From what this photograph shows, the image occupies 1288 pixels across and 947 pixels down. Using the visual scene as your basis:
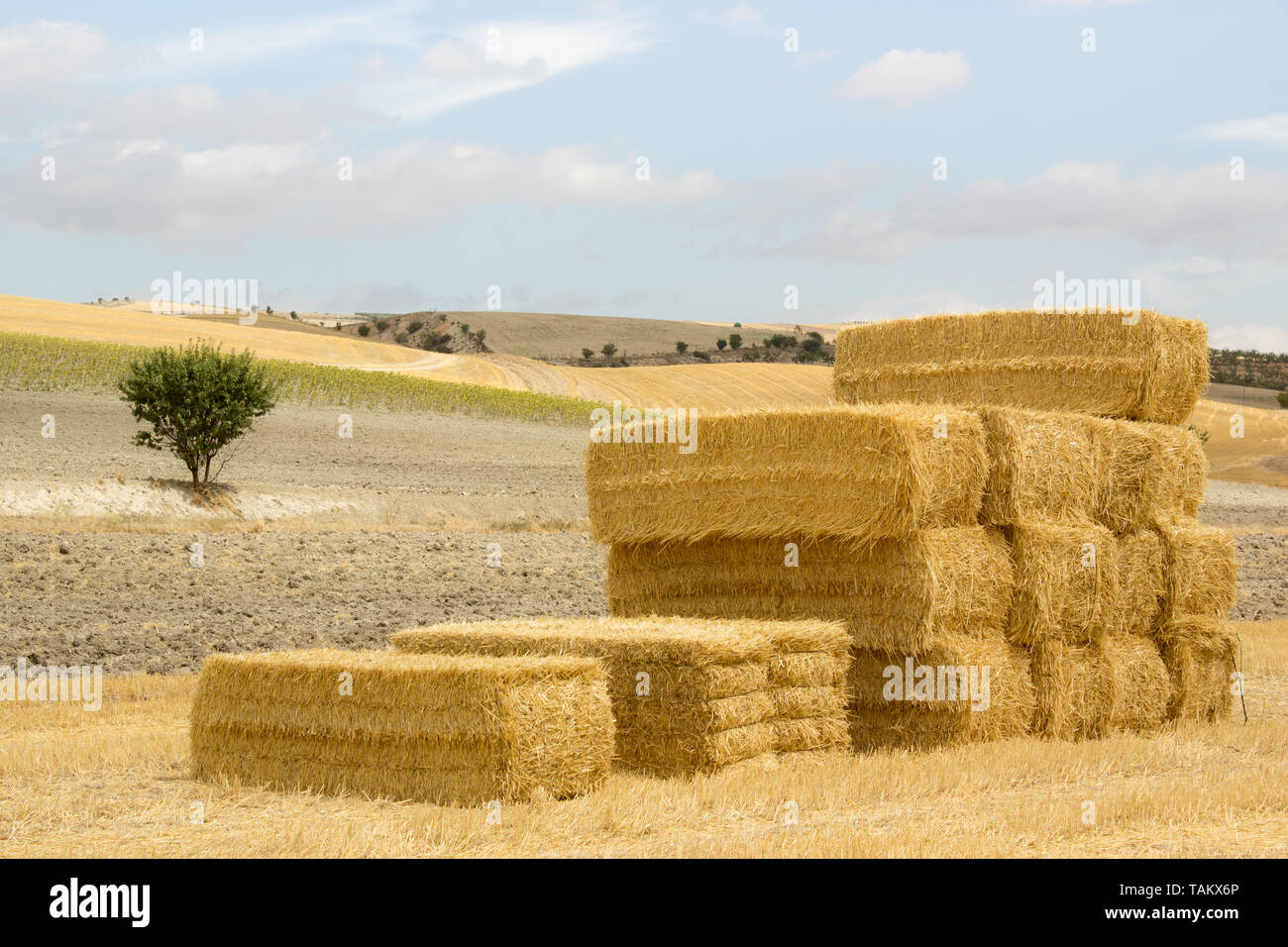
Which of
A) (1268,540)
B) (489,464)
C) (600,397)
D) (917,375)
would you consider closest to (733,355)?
(600,397)

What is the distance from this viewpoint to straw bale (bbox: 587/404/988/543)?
9117 mm

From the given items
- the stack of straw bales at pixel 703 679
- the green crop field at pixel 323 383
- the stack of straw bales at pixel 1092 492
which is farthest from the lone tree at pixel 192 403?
the stack of straw bales at pixel 703 679

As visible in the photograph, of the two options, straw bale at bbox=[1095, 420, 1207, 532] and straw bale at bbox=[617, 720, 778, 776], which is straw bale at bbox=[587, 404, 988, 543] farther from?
straw bale at bbox=[1095, 420, 1207, 532]

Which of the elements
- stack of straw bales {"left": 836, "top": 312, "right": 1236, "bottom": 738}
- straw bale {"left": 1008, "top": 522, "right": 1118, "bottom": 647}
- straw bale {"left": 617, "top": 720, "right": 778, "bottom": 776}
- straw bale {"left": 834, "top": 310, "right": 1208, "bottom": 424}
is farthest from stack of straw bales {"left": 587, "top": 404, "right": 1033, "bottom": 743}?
straw bale {"left": 834, "top": 310, "right": 1208, "bottom": 424}

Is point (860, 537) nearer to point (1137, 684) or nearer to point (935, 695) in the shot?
point (935, 695)

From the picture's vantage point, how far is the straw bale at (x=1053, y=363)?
11.6 metres

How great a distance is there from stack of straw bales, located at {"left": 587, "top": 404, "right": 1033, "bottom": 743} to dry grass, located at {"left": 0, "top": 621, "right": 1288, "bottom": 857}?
620 mm

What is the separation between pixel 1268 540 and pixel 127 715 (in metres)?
24.6

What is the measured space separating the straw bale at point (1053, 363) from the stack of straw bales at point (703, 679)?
384 cm

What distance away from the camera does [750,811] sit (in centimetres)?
712

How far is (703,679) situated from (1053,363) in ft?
17.6

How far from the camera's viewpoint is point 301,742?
26.3 ft

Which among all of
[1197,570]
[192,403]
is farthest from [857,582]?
[192,403]

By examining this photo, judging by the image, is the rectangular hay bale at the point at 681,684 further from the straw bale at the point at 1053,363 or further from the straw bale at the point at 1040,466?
the straw bale at the point at 1053,363
